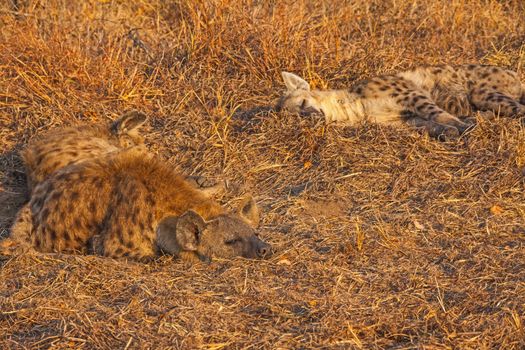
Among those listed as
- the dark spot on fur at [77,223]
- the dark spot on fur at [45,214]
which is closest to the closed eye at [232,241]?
the dark spot on fur at [77,223]

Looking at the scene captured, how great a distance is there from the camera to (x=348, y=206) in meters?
5.40

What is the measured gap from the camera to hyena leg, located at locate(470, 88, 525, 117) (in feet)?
22.5

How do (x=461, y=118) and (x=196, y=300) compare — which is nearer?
(x=196, y=300)

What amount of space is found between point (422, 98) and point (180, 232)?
3.19m

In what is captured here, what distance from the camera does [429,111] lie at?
6.90 meters

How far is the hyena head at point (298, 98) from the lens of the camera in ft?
21.2

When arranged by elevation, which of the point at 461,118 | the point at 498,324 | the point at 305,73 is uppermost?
the point at 498,324

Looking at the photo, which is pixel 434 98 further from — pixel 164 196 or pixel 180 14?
pixel 164 196

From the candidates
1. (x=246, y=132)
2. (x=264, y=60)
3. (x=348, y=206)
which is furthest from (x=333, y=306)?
(x=264, y=60)

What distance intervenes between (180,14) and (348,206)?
2978 millimetres

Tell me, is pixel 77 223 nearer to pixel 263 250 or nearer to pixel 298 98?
pixel 263 250

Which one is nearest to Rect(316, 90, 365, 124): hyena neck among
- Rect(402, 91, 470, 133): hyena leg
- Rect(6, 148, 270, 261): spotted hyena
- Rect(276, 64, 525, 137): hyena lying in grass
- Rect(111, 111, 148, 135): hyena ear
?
Rect(276, 64, 525, 137): hyena lying in grass

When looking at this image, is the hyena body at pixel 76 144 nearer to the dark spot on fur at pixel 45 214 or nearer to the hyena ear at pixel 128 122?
the hyena ear at pixel 128 122

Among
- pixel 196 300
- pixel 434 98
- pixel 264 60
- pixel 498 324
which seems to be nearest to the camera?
pixel 498 324
